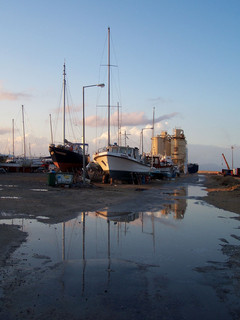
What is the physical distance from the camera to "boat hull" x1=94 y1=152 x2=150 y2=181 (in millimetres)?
31328

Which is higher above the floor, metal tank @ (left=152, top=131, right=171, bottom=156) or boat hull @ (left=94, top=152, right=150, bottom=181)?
metal tank @ (left=152, top=131, right=171, bottom=156)

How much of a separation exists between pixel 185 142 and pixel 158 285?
87.8 metres

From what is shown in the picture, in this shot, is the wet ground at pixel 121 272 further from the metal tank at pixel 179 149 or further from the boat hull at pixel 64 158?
the metal tank at pixel 179 149

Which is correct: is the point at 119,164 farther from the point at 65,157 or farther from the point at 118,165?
the point at 65,157

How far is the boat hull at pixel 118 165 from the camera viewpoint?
31.3m

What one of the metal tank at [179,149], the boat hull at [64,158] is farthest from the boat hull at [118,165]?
the metal tank at [179,149]

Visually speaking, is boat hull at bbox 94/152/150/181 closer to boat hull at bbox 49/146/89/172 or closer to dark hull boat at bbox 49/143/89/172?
dark hull boat at bbox 49/143/89/172

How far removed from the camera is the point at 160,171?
50.3 m

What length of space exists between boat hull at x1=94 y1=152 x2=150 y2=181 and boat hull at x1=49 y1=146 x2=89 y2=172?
28.2 ft

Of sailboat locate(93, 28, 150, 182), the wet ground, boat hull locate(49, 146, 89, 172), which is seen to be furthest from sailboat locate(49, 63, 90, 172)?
the wet ground

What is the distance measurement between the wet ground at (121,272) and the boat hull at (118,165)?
68.0 feet

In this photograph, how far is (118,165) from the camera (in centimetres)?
3186

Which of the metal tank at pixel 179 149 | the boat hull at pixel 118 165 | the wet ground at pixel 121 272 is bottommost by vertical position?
the wet ground at pixel 121 272

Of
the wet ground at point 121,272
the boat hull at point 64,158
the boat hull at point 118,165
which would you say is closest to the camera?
the wet ground at point 121,272
